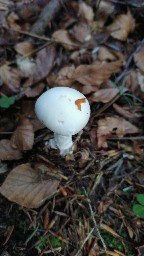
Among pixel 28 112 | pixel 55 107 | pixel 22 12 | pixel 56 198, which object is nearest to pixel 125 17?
pixel 22 12

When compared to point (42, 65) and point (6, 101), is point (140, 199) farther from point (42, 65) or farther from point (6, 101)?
point (42, 65)

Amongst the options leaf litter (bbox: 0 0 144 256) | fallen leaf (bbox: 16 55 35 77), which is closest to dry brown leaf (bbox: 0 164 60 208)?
leaf litter (bbox: 0 0 144 256)

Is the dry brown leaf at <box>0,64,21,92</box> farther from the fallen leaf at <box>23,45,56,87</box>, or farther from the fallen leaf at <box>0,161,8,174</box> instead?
the fallen leaf at <box>0,161,8,174</box>

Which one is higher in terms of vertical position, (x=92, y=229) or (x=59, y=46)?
(x=59, y=46)

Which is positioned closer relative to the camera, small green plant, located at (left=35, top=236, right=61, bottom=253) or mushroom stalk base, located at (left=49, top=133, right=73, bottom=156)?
small green plant, located at (left=35, top=236, right=61, bottom=253)

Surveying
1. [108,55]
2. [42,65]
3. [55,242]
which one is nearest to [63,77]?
[42,65]

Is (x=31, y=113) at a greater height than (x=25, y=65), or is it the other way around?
(x=25, y=65)

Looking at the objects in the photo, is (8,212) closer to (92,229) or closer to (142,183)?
(92,229)
